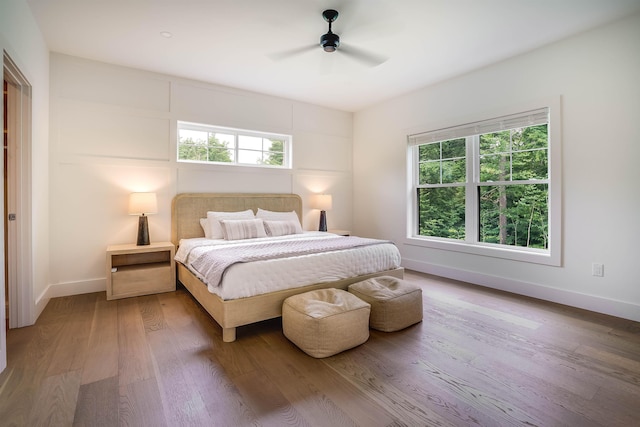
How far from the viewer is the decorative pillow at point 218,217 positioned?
3873 mm

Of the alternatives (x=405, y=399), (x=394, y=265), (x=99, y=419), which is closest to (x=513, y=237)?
(x=394, y=265)

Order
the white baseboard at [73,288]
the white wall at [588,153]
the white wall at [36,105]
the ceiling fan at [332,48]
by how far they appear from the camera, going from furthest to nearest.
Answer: the white baseboard at [73,288]
the white wall at [588,153]
the ceiling fan at [332,48]
the white wall at [36,105]

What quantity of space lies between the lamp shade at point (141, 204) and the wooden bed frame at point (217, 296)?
0.41 metres

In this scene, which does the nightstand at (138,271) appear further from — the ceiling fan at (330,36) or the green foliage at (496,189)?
the green foliage at (496,189)

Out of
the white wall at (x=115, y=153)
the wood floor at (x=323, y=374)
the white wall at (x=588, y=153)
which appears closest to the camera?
the wood floor at (x=323, y=374)

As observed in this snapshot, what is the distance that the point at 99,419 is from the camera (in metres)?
1.52

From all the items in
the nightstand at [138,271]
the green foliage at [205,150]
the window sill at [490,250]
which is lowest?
the nightstand at [138,271]

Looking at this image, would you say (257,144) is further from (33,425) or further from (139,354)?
(33,425)

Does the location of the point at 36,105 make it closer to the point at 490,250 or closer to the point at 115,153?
the point at 115,153

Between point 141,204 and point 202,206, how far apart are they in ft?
2.57

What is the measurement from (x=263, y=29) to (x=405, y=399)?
10.3 feet

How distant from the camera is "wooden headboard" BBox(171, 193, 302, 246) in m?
3.99

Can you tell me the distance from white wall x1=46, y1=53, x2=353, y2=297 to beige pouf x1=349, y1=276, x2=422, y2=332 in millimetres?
2618

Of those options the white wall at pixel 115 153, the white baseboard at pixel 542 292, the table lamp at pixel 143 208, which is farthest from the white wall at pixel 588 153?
the table lamp at pixel 143 208
